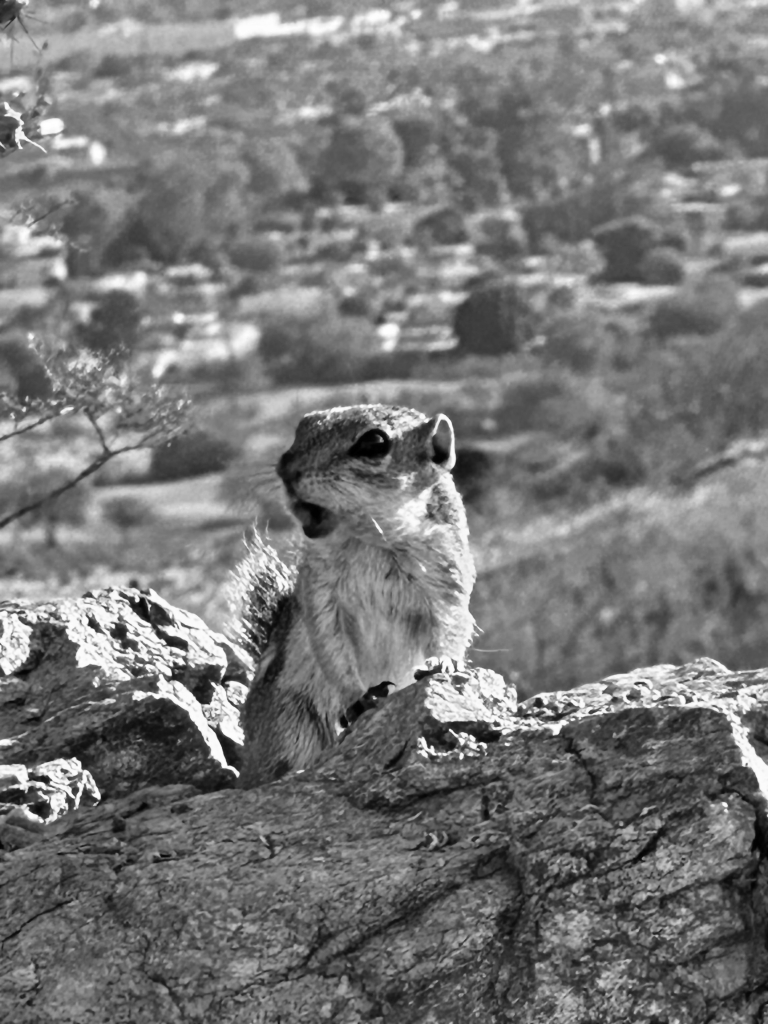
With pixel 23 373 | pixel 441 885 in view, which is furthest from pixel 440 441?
pixel 23 373

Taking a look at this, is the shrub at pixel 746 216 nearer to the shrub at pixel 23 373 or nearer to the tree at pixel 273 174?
the tree at pixel 273 174

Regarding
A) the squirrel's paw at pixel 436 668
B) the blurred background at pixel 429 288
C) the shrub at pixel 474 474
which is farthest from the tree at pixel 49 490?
the squirrel's paw at pixel 436 668

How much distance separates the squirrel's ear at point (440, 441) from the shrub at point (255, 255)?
68.3 meters

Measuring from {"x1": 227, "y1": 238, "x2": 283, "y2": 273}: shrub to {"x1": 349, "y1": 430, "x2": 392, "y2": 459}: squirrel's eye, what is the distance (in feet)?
225

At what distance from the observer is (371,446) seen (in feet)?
21.5

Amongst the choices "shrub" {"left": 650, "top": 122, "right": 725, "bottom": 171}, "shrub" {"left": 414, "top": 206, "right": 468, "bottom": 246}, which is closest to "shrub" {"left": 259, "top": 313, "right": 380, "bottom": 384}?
"shrub" {"left": 414, "top": 206, "right": 468, "bottom": 246}

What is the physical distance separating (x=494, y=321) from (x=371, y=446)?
62577 mm

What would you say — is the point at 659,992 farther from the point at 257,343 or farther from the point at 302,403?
the point at 257,343

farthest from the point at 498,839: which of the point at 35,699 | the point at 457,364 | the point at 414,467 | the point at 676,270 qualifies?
the point at 676,270

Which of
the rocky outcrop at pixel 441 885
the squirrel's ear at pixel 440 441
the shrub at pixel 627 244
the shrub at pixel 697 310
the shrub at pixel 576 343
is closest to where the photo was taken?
the rocky outcrop at pixel 441 885

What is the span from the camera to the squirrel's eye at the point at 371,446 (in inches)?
257

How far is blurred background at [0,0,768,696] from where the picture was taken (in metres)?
29.5

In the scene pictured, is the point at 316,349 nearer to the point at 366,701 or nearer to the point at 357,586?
the point at 357,586

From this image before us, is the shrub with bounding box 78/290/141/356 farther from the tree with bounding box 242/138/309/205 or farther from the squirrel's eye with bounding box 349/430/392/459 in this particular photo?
the tree with bounding box 242/138/309/205
